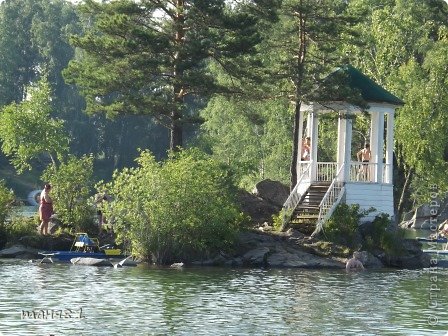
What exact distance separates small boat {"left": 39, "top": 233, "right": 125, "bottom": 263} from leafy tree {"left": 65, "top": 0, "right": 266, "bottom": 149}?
5.48 metres

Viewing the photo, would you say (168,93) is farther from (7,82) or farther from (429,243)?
(7,82)

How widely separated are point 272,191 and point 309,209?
526 cm

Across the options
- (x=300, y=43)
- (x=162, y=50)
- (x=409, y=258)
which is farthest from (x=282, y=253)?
(x=300, y=43)

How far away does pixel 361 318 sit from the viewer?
2358cm

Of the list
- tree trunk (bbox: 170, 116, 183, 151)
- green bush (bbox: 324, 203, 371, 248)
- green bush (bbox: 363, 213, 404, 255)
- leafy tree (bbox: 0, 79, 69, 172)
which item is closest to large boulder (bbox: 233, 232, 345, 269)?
green bush (bbox: 324, 203, 371, 248)

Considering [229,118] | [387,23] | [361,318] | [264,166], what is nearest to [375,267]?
[361,318]

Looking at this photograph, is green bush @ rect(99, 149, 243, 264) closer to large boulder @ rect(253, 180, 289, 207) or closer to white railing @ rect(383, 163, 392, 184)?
white railing @ rect(383, 163, 392, 184)

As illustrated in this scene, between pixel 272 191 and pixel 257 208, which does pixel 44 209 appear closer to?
pixel 257 208

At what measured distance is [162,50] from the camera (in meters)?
38.3

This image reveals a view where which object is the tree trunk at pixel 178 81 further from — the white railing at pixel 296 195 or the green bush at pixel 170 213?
the green bush at pixel 170 213

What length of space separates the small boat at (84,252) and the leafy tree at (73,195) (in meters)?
1.25

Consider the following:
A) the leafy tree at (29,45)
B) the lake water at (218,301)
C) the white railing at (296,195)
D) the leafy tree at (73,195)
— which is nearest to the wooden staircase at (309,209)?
the white railing at (296,195)

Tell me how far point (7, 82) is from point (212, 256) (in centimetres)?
7047

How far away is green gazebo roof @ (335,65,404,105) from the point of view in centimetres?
3841
